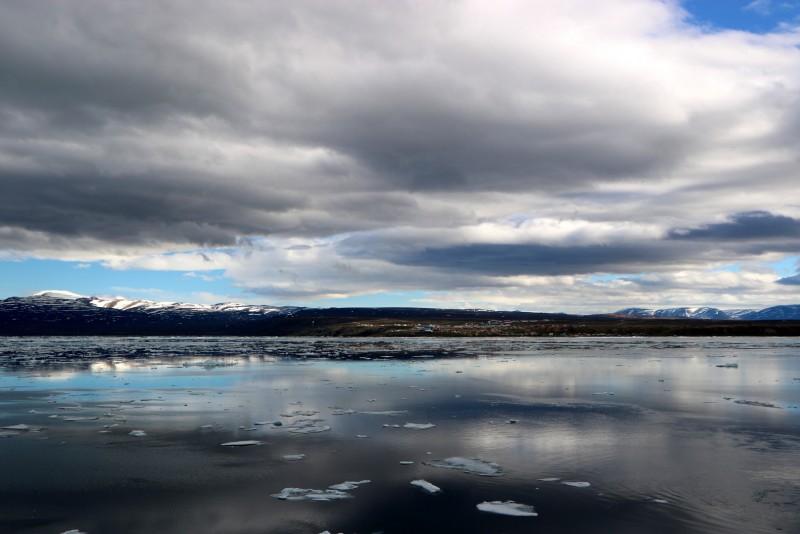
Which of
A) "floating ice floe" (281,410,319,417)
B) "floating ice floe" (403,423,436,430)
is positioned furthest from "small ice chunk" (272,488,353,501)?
"floating ice floe" (281,410,319,417)

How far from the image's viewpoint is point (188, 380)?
111ft

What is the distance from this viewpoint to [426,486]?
11320 mm

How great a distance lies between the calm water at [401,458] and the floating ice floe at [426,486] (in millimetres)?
170

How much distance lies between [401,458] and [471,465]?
5.86ft

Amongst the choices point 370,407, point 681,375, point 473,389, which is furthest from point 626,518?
point 681,375

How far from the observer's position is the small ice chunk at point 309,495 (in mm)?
10672

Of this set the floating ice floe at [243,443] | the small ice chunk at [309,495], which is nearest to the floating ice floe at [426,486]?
the small ice chunk at [309,495]

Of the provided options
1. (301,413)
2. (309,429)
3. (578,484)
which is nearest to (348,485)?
(578,484)

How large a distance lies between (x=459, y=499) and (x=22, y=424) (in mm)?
14782

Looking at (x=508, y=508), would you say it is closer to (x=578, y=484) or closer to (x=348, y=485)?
(x=578, y=484)

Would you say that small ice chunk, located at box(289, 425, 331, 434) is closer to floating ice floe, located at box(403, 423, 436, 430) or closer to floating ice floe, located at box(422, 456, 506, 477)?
floating ice floe, located at box(403, 423, 436, 430)

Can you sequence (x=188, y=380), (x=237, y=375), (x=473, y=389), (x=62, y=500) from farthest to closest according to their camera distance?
(x=237, y=375)
(x=188, y=380)
(x=473, y=389)
(x=62, y=500)

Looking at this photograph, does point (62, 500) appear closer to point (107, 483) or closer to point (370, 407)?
point (107, 483)

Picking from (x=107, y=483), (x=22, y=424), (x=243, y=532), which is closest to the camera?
(x=243, y=532)
